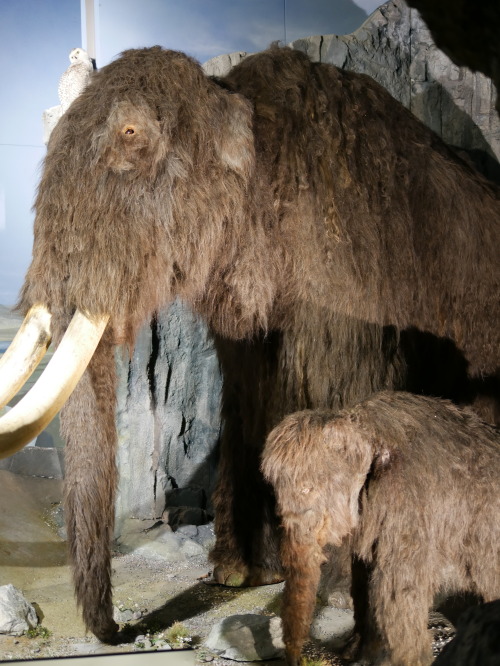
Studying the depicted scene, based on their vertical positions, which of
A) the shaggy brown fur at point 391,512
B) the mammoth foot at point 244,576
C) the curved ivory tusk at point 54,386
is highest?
the curved ivory tusk at point 54,386

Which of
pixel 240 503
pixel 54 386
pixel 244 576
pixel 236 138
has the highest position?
pixel 236 138

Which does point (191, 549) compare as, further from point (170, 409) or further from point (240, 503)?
point (170, 409)

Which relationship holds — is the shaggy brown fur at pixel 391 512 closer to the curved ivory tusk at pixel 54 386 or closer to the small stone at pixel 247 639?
the small stone at pixel 247 639

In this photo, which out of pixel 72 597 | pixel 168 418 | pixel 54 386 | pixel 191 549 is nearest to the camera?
pixel 54 386

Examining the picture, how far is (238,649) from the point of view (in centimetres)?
181

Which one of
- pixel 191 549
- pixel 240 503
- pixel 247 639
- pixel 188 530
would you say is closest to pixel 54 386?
pixel 247 639

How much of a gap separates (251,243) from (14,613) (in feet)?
3.63

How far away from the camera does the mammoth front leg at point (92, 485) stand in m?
1.90

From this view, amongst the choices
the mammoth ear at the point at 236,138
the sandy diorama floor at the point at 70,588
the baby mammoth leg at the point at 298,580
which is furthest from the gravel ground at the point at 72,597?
the mammoth ear at the point at 236,138

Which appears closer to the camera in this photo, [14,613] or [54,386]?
[54,386]

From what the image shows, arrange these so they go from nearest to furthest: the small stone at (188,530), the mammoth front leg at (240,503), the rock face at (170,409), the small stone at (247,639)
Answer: the small stone at (247,639)
the mammoth front leg at (240,503)
the small stone at (188,530)
the rock face at (170,409)

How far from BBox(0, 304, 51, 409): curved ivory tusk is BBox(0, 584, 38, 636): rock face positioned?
0.60 m

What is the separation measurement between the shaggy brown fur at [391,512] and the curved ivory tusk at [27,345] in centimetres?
71

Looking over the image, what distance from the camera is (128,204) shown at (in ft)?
6.15
